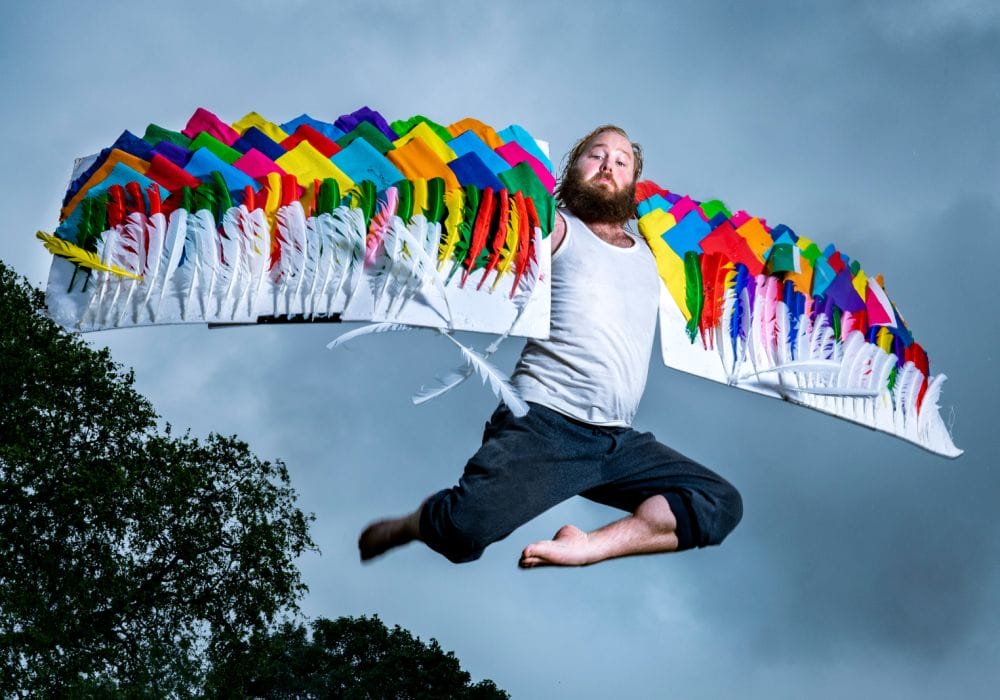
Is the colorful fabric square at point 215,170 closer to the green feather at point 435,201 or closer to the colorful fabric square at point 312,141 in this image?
the colorful fabric square at point 312,141

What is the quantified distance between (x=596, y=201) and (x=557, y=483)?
0.95m

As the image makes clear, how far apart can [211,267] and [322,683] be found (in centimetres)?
1017

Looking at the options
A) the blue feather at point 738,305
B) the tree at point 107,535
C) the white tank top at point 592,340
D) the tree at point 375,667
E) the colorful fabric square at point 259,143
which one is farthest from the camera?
the tree at point 375,667

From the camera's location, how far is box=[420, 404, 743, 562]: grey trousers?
3.18 m

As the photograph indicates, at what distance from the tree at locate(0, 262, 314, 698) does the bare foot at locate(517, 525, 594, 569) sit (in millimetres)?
6620

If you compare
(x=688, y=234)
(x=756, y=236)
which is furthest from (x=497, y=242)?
(x=756, y=236)

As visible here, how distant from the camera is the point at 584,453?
337 centimetres

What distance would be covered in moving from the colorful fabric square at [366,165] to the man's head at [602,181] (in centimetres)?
58

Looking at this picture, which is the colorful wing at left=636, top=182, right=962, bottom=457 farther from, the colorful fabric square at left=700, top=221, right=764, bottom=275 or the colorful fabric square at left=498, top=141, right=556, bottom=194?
the colorful fabric square at left=498, top=141, right=556, bottom=194

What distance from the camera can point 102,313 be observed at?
3402mm

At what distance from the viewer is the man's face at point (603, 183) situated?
374cm

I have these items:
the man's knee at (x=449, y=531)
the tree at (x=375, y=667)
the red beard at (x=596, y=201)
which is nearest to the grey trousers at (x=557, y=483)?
the man's knee at (x=449, y=531)

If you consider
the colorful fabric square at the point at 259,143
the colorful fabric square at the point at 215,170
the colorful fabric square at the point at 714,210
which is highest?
Result: the colorful fabric square at the point at 714,210

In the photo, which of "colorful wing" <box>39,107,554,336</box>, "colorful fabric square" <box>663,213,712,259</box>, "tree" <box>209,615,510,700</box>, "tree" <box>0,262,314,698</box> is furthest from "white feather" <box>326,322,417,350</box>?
"tree" <box>209,615,510,700</box>
